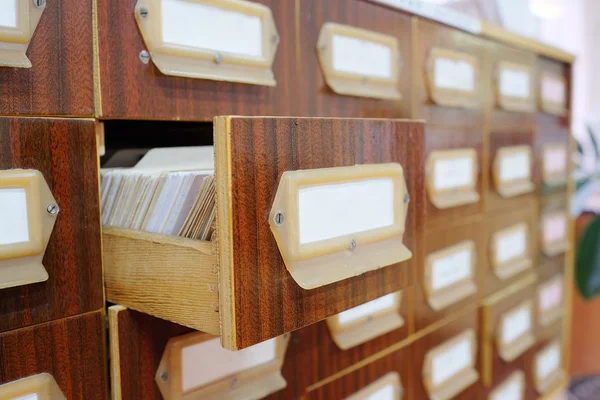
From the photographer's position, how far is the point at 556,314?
148 cm

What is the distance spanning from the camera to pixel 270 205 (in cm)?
47

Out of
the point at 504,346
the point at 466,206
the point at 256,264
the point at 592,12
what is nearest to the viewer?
the point at 256,264

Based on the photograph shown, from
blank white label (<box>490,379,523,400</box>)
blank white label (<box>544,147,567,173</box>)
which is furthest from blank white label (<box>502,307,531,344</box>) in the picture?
blank white label (<box>544,147,567,173</box>)

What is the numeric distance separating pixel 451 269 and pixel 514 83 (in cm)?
44

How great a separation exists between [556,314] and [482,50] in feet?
2.55

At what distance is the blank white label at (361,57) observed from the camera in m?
0.77

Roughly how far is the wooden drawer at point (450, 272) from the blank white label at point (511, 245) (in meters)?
0.07

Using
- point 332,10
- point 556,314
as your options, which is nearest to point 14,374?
point 332,10

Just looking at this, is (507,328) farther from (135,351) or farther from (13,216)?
(13,216)

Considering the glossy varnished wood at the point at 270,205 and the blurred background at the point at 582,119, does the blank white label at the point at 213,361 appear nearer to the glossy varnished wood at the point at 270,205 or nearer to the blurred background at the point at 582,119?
the glossy varnished wood at the point at 270,205

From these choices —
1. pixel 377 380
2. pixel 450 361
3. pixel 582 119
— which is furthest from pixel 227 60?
pixel 582 119

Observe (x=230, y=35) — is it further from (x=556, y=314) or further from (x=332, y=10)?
(x=556, y=314)

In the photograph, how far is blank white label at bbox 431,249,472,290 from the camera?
1000 millimetres

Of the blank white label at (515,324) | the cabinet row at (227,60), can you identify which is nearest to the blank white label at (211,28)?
the cabinet row at (227,60)
